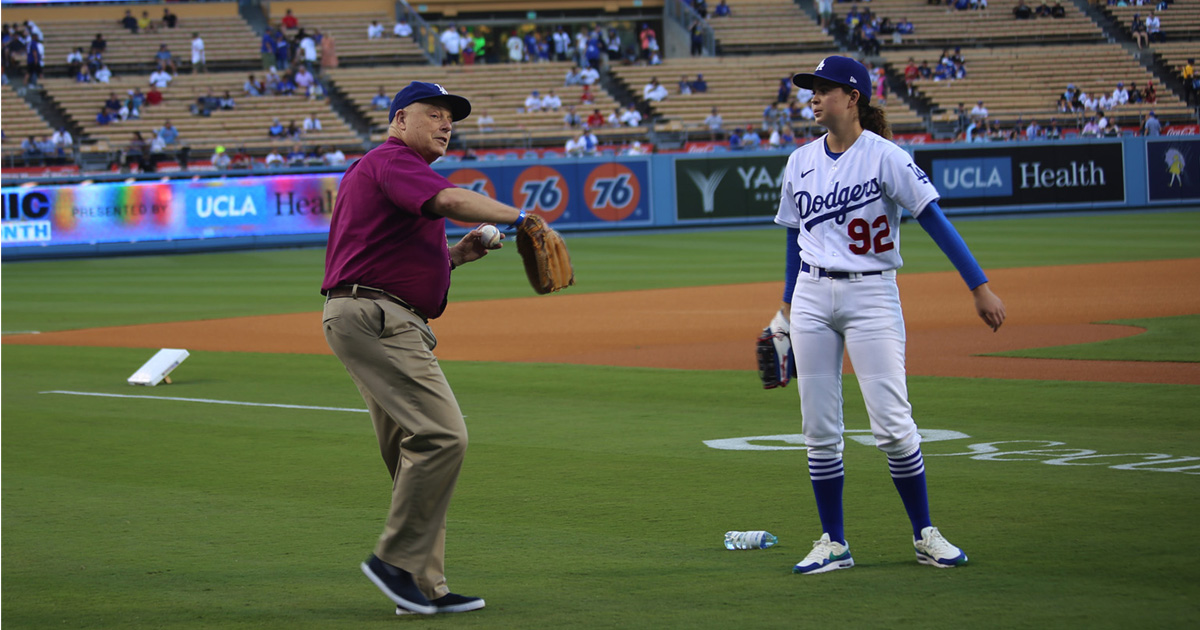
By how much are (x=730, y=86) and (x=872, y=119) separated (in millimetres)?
40751

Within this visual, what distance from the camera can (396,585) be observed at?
5.29 metres

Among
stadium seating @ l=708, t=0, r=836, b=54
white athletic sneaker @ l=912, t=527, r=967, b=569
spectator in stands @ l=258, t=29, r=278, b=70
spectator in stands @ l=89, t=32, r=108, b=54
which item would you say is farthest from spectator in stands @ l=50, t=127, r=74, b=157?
white athletic sneaker @ l=912, t=527, r=967, b=569

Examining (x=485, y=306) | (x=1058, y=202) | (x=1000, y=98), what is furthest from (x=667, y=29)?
(x=485, y=306)

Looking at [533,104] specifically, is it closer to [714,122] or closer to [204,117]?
[714,122]

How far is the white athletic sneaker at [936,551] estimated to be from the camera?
5.65 m

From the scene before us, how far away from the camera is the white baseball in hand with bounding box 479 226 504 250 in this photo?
5340mm

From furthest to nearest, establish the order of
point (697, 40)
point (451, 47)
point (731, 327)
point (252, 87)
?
1. point (697, 40)
2. point (451, 47)
3. point (252, 87)
4. point (731, 327)

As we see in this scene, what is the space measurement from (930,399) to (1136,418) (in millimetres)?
1729

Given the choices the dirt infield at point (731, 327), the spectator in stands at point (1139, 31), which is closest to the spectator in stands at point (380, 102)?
the dirt infield at point (731, 327)

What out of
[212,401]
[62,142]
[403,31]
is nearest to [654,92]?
[403,31]

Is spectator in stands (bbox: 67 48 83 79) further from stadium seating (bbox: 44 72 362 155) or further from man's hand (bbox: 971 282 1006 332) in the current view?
man's hand (bbox: 971 282 1006 332)

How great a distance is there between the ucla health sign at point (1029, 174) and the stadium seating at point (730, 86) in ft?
14.6

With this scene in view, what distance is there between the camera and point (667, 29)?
5291 cm

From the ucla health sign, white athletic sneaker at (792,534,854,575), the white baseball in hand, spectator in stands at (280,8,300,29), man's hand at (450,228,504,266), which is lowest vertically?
the ucla health sign
